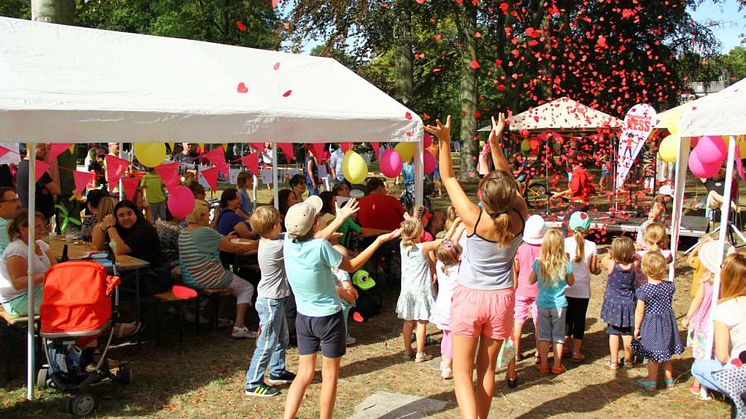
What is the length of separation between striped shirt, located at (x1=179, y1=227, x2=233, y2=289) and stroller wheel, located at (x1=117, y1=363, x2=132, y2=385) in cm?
135

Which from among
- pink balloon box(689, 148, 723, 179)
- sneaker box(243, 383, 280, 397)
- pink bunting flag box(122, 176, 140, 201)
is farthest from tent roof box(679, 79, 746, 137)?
pink bunting flag box(122, 176, 140, 201)

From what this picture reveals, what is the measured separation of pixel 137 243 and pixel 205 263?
694 mm

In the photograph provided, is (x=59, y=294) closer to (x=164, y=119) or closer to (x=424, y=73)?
(x=164, y=119)

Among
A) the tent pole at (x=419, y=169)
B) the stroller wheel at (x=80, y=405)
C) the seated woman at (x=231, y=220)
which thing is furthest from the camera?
the tent pole at (x=419, y=169)

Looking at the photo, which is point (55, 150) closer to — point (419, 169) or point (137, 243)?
point (137, 243)

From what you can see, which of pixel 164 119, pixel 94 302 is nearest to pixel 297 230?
pixel 94 302

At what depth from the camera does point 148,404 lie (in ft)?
15.2

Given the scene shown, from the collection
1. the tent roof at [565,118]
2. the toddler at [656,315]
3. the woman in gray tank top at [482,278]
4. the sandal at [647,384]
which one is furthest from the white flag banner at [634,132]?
the woman in gray tank top at [482,278]

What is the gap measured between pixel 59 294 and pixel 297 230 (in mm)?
1846

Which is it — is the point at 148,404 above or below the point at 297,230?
below

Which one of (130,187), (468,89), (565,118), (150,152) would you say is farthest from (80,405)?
(468,89)

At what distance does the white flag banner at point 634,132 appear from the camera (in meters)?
11.0

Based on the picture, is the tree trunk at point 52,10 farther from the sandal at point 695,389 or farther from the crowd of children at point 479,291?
the sandal at point 695,389

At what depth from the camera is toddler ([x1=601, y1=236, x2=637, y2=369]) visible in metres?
5.28
